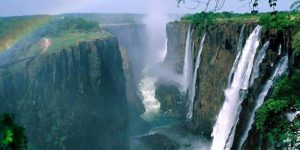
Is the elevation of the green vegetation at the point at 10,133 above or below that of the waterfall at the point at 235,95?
above

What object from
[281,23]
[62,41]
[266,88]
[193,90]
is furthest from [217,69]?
[62,41]

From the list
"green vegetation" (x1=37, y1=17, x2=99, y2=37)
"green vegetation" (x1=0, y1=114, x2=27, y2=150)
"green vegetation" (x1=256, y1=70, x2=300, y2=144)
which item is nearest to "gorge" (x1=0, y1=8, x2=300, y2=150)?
"green vegetation" (x1=37, y1=17, x2=99, y2=37)

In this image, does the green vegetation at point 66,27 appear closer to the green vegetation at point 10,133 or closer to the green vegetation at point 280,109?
the green vegetation at point 280,109

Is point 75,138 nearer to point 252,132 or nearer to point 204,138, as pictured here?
point 204,138

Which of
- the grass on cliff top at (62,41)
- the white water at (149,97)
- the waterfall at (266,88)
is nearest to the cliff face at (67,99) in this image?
the grass on cliff top at (62,41)

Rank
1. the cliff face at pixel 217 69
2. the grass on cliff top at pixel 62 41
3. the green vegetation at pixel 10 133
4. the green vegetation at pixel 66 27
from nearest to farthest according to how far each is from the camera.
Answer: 1. the green vegetation at pixel 10 133
2. the cliff face at pixel 217 69
3. the grass on cliff top at pixel 62 41
4. the green vegetation at pixel 66 27

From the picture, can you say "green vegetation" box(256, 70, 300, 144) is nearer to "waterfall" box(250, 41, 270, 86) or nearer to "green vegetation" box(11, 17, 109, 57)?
"waterfall" box(250, 41, 270, 86)

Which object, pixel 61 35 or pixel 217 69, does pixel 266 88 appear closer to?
pixel 217 69
